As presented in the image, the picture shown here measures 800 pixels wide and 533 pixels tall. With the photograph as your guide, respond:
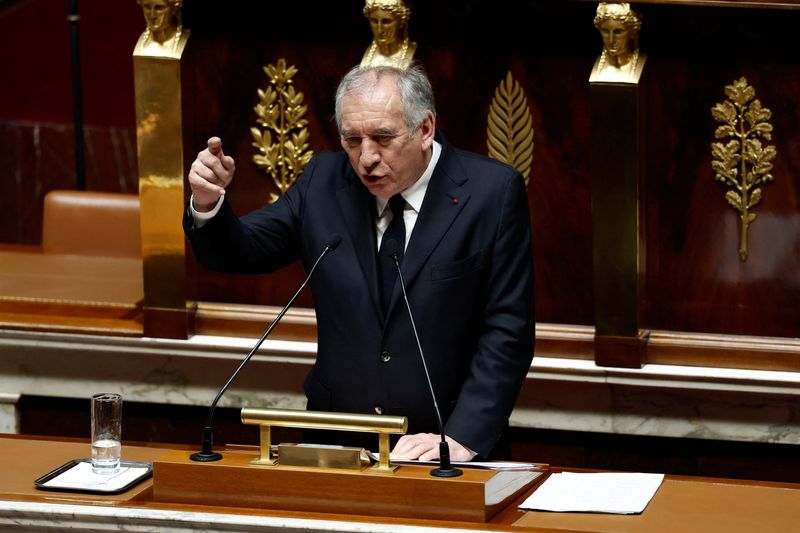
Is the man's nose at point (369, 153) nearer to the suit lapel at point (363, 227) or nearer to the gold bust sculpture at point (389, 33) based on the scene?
the suit lapel at point (363, 227)

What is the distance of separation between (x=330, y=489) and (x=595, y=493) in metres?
0.50

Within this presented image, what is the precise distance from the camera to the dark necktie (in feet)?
10.6

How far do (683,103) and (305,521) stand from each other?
5.86 feet

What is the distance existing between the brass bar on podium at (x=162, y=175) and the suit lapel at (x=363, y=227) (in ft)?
3.53

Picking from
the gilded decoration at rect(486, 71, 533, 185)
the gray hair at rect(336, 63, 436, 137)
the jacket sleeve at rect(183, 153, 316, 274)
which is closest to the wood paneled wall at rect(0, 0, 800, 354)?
the gilded decoration at rect(486, 71, 533, 185)

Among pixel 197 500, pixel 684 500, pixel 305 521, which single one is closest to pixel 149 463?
pixel 197 500

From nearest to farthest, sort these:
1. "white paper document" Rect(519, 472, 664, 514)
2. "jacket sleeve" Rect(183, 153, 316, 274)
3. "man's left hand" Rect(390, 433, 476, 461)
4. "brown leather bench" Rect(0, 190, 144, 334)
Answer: "white paper document" Rect(519, 472, 664, 514), "man's left hand" Rect(390, 433, 476, 461), "jacket sleeve" Rect(183, 153, 316, 274), "brown leather bench" Rect(0, 190, 144, 334)

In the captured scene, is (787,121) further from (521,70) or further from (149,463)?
(149,463)

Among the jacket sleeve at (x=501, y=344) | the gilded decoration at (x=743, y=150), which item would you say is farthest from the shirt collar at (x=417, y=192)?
the gilded decoration at (x=743, y=150)

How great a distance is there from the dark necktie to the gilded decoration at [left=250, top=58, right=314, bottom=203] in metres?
1.03

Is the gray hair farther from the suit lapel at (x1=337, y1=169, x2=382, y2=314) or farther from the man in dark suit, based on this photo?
the suit lapel at (x1=337, y1=169, x2=382, y2=314)

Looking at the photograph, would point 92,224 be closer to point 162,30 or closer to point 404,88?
point 162,30

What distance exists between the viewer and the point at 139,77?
421cm

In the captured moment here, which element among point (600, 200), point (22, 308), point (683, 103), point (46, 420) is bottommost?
point (46, 420)
